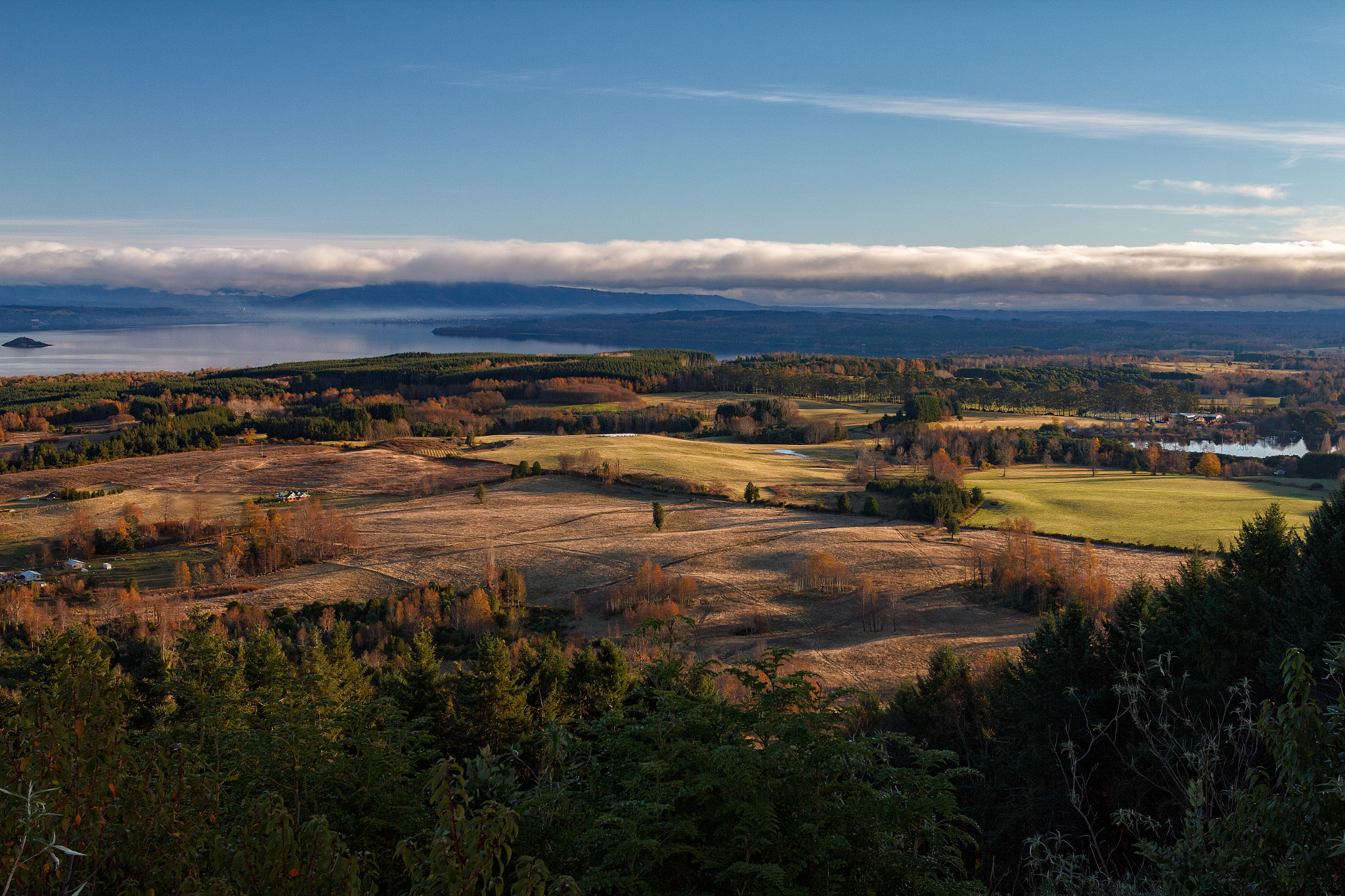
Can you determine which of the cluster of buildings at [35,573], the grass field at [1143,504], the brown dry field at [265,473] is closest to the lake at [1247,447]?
the grass field at [1143,504]

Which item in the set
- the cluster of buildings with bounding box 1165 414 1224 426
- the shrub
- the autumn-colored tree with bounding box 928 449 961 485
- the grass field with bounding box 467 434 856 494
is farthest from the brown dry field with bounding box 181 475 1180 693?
the cluster of buildings with bounding box 1165 414 1224 426

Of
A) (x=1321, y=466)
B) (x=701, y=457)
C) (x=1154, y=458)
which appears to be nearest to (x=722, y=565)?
(x=701, y=457)

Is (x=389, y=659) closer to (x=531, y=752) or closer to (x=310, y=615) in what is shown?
(x=310, y=615)

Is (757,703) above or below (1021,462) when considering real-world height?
above

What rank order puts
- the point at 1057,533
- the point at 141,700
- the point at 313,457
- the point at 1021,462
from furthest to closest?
the point at 1021,462
the point at 313,457
the point at 1057,533
the point at 141,700

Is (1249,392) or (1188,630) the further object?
(1249,392)

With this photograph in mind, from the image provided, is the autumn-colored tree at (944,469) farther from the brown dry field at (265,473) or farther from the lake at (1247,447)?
the brown dry field at (265,473)

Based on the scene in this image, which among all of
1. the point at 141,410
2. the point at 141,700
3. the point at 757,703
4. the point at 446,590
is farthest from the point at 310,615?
the point at 141,410
